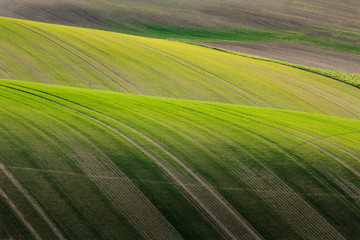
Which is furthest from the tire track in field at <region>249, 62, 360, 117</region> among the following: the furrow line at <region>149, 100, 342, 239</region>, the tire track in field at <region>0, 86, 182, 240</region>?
the tire track in field at <region>0, 86, 182, 240</region>

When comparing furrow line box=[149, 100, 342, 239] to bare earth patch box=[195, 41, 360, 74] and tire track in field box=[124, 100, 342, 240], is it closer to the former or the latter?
tire track in field box=[124, 100, 342, 240]

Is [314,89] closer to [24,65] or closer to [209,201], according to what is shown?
[24,65]

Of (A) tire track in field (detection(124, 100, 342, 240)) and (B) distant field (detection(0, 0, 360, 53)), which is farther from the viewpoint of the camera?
(B) distant field (detection(0, 0, 360, 53))

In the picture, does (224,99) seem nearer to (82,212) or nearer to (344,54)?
(82,212)

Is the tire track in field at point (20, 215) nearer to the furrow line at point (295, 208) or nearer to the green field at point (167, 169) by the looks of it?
the green field at point (167, 169)

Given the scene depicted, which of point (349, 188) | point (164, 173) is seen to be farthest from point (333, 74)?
point (164, 173)

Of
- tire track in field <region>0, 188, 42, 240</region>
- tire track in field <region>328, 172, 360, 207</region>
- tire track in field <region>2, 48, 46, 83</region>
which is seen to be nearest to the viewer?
tire track in field <region>0, 188, 42, 240</region>

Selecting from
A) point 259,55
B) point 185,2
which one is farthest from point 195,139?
point 185,2
